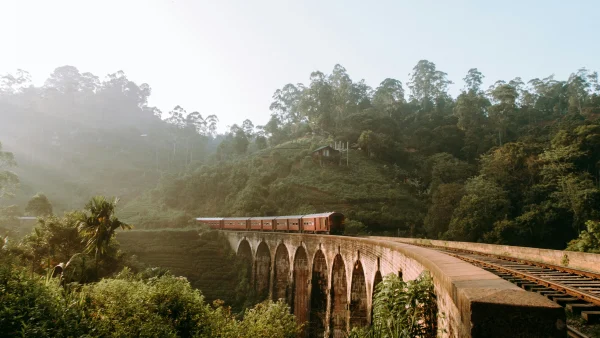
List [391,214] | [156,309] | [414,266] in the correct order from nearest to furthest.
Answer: [414,266]
[156,309]
[391,214]

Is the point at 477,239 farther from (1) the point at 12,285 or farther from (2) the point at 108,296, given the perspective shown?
(1) the point at 12,285

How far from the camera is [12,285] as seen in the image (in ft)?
33.1

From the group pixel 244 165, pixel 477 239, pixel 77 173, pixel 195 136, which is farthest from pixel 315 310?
pixel 195 136

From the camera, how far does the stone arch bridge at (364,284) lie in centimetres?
280

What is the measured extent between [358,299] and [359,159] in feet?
121

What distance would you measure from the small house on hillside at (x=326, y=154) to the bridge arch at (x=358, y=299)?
35.1 metres

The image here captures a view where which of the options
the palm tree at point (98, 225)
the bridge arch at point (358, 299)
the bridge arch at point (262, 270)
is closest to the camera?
the bridge arch at point (358, 299)

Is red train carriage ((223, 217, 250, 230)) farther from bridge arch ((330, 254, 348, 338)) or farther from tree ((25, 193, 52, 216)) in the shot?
tree ((25, 193, 52, 216))

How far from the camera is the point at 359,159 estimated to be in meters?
50.7

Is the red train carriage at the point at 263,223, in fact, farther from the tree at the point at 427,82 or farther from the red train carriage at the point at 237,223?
the tree at the point at 427,82

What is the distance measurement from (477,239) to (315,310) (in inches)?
538

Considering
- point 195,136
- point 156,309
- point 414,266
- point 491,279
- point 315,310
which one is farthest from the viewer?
point 195,136

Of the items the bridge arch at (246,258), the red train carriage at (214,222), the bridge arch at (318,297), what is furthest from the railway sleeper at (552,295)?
the red train carriage at (214,222)

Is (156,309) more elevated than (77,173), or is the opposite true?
(77,173)
